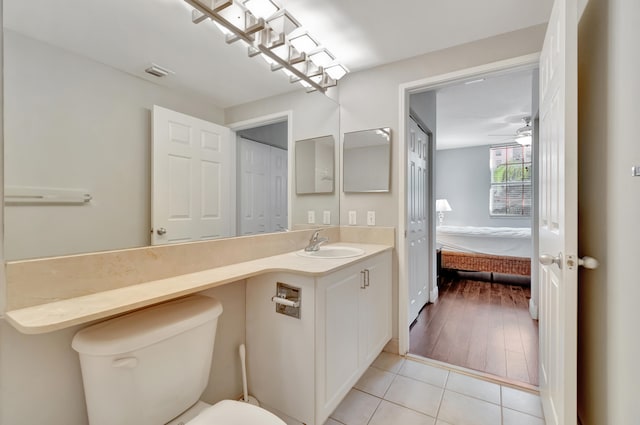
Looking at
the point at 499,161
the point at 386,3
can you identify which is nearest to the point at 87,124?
the point at 386,3

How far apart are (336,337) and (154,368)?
2.73 ft

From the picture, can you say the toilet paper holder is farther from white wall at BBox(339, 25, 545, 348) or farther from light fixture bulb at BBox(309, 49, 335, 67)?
light fixture bulb at BBox(309, 49, 335, 67)

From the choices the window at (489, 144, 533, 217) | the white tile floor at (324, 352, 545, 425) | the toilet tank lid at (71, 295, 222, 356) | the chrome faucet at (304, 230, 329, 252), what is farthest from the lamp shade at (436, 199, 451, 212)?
the toilet tank lid at (71, 295, 222, 356)

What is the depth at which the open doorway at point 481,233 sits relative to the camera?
2.29m

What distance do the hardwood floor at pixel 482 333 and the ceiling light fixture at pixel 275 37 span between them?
2268 millimetres

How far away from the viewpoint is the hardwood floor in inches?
81.1

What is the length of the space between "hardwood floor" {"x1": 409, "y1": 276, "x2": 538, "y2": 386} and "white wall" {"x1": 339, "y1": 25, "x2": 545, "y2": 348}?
450 millimetres

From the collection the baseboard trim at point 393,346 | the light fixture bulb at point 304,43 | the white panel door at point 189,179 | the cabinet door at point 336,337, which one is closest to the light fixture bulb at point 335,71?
the light fixture bulb at point 304,43

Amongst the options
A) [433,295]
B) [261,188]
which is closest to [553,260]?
[261,188]

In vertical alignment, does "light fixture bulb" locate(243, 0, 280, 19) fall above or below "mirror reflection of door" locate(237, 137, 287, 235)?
above

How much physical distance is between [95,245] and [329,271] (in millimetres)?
950

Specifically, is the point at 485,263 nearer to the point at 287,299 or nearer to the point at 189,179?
the point at 287,299

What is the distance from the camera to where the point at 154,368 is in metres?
0.98

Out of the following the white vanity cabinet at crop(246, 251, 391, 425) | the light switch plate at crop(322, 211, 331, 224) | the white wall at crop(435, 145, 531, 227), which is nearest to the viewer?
the white vanity cabinet at crop(246, 251, 391, 425)
